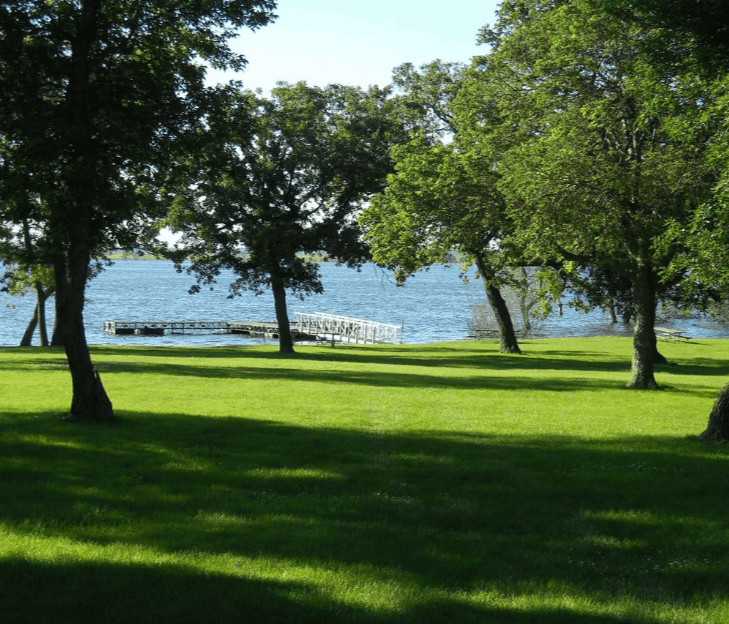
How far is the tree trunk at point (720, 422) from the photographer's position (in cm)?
1256

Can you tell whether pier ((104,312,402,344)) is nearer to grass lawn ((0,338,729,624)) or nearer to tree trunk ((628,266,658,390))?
tree trunk ((628,266,658,390))

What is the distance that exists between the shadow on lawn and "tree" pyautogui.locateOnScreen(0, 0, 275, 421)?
3461 mm

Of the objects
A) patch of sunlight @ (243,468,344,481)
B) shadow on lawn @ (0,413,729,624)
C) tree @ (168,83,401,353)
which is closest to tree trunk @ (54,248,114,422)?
shadow on lawn @ (0,413,729,624)

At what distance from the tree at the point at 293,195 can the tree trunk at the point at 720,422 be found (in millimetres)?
24115

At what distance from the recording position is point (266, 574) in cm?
618

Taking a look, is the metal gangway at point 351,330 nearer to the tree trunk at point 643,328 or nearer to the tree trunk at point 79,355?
the tree trunk at point 643,328

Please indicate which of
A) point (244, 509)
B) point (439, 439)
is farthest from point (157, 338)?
point (244, 509)

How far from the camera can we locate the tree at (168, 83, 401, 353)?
1415 inches

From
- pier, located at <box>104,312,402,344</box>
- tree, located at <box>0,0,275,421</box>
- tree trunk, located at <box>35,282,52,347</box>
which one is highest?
tree, located at <box>0,0,275,421</box>

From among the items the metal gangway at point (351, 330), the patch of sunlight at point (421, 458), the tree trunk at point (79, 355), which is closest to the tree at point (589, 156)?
the patch of sunlight at point (421, 458)

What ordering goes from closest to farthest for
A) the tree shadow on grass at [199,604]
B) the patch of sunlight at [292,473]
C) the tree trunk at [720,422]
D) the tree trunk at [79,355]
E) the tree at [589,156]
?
the tree shadow on grass at [199,604], the patch of sunlight at [292,473], the tree trunk at [720,422], the tree trunk at [79,355], the tree at [589,156]

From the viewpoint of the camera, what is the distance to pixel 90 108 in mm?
13086

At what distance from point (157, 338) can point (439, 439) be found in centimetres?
5240

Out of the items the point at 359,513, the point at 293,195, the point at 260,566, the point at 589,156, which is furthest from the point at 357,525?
the point at 293,195
